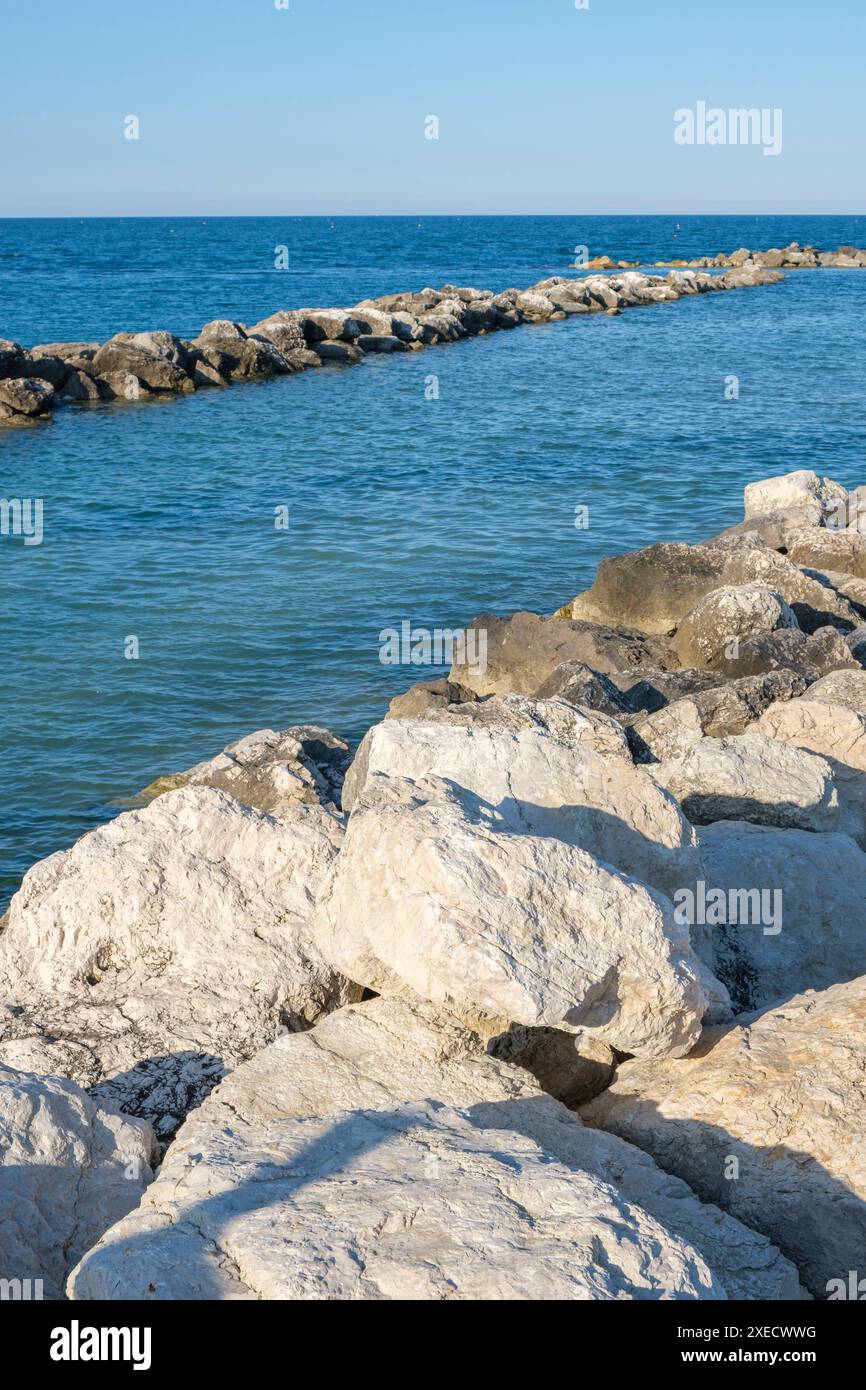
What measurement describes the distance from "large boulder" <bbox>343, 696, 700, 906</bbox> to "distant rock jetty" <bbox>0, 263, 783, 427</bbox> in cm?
3032

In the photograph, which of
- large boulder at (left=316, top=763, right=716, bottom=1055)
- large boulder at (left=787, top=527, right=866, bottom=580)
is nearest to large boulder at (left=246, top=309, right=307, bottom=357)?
large boulder at (left=787, top=527, right=866, bottom=580)

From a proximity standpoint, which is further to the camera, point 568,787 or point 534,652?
point 534,652

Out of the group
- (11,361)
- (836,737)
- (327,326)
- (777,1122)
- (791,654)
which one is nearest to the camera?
(777,1122)

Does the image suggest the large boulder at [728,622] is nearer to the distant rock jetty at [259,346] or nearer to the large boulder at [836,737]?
the large boulder at [836,737]

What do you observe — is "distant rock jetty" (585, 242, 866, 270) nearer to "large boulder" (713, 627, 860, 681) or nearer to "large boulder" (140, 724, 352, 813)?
"large boulder" (713, 627, 860, 681)

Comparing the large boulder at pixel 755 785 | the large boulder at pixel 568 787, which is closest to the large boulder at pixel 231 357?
the large boulder at pixel 755 785

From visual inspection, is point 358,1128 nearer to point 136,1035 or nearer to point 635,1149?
point 635,1149

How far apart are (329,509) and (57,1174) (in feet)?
70.6

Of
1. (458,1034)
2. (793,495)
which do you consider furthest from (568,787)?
(793,495)

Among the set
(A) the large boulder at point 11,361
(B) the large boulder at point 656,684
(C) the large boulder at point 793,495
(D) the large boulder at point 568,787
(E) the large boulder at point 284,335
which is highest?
(E) the large boulder at point 284,335

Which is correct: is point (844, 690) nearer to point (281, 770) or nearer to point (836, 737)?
point (836, 737)

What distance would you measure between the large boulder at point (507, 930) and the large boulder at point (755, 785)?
2.95 metres

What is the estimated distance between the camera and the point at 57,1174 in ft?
17.6

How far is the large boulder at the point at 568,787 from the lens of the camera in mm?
7074
